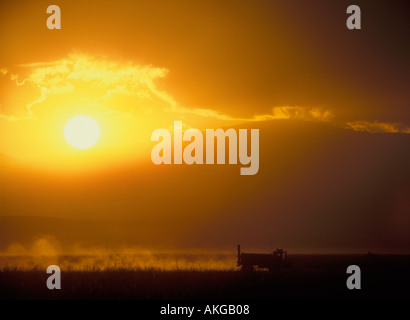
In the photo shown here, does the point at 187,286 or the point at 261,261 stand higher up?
the point at 187,286

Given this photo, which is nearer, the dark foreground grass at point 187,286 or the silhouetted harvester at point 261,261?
the dark foreground grass at point 187,286

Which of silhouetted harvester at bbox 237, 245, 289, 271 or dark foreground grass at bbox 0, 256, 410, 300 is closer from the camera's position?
dark foreground grass at bbox 0, 256, 410, 300

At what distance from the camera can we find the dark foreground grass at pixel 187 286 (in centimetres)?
2483

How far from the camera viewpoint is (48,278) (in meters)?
27.1

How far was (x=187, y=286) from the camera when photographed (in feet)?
88.6

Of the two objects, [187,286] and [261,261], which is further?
[261,261]

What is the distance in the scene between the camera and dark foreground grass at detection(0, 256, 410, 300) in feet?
81.5

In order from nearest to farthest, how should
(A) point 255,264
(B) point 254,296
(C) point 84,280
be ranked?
(B) point 254,296 < (C) point 84,280 < (A) point 255,264
